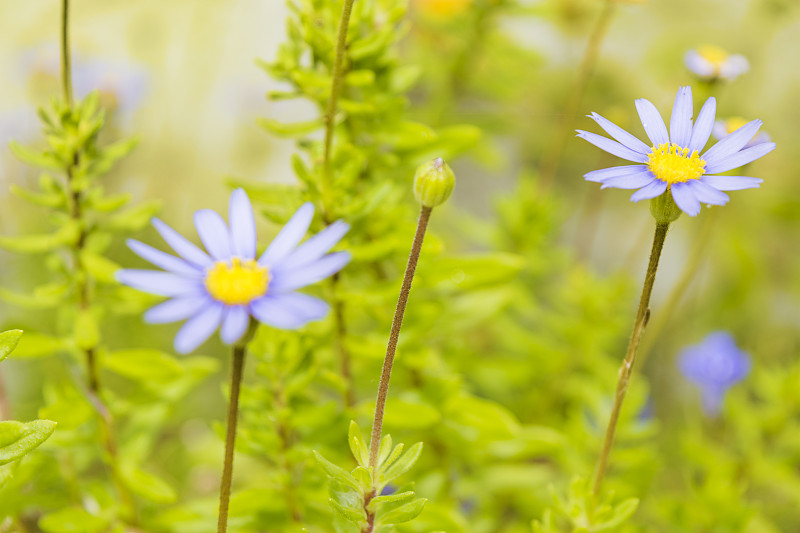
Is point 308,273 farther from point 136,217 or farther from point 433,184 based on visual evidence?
point 136,217

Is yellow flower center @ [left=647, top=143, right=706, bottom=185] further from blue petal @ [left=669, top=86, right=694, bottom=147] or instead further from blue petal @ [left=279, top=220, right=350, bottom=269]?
blue petal @ [left=279, top=220, right=350, bottom=269]

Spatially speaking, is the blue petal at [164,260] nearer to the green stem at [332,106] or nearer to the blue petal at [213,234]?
the blue petal at [213,234]

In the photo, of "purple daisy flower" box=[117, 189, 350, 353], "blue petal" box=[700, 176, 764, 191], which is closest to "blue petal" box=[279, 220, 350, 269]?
"purple daisy flower" box=[117, 189, 350, 353]

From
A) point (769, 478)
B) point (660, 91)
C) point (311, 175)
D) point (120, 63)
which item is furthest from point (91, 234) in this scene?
point (660, 91)

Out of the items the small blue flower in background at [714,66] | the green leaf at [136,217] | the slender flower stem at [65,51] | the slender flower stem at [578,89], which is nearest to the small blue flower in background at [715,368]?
the slender flower stem at [578,89]

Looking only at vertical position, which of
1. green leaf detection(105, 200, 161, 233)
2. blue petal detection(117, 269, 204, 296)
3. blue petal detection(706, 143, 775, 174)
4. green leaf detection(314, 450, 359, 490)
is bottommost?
green leaf detection(314, 450, 359, 490)
